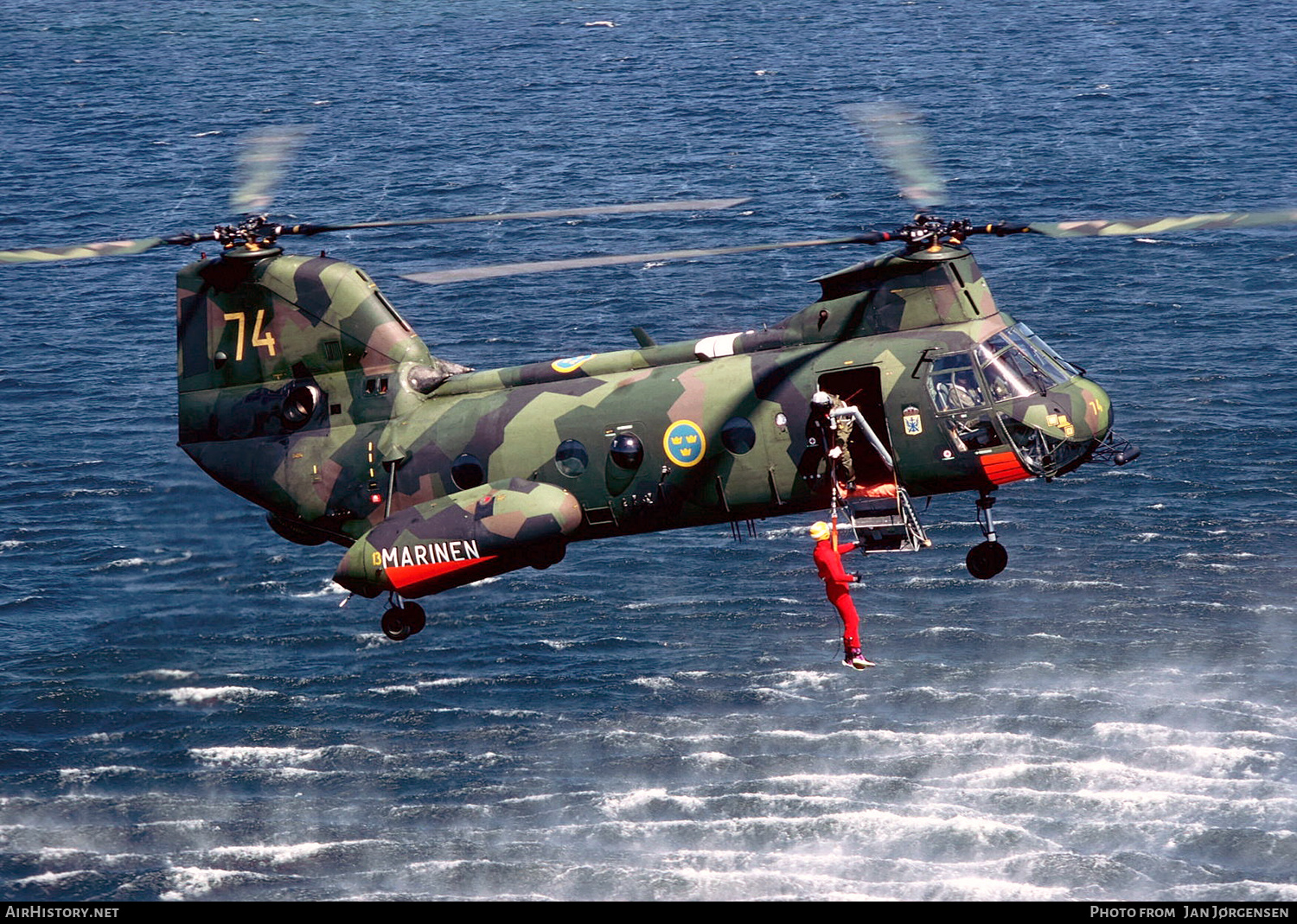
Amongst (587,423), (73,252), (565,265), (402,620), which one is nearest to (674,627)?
(402,620)

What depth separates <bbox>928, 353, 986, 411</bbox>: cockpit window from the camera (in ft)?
107

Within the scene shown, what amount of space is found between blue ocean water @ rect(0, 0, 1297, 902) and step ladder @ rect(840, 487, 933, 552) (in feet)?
63.1

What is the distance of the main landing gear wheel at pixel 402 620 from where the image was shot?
35781mm

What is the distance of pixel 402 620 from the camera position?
117 feet

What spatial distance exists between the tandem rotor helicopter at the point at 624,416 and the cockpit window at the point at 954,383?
0.13 feet

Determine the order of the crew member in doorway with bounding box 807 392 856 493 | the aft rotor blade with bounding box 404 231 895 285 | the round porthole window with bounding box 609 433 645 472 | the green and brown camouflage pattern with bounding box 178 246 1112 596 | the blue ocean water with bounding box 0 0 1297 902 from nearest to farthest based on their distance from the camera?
the aft rotor blade with bounding box 404 231 895 285 → the crew member in doorway with bounding box 807 392 856 493 → the green and brown camouflage pattern with bounding box 178 246 1112 596 → the round porthole window with bounding box 609 433 645 472 → the blue ocean water with bounding box 0 0 1297 902

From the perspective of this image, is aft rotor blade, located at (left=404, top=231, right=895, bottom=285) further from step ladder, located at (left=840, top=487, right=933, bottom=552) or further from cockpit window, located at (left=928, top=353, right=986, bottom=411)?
step ladder, located at (left=840, top=487, right=933, bottom=552)

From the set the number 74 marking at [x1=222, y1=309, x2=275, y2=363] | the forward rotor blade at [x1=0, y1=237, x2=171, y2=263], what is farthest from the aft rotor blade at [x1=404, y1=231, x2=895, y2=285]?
the number 74 marking at [x1=222, y1=309, x2=275, y2=363]

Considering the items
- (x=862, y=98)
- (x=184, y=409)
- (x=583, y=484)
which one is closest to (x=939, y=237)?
(x=583, y=484)

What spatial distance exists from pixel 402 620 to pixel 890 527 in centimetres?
1140

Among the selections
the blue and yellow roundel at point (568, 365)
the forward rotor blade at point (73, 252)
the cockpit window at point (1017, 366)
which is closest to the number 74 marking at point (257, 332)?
the forward rotor blade at point (73, 252)

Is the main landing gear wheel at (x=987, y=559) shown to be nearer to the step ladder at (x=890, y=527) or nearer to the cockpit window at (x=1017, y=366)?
the step ladder at (x=890, y=527)

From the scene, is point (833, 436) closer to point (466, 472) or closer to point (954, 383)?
point (954, 383)

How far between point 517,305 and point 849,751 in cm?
4588
